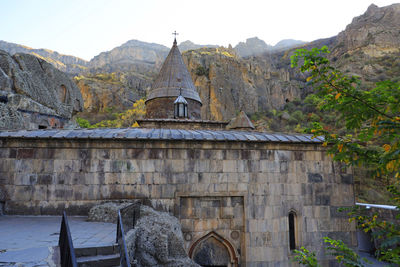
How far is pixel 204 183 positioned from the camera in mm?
5902

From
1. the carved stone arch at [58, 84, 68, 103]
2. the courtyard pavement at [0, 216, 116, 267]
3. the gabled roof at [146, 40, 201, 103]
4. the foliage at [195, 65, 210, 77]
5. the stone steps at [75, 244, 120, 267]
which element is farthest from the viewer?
the foliage at [195, 65, 210, 77]

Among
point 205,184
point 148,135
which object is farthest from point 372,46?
point 148,135

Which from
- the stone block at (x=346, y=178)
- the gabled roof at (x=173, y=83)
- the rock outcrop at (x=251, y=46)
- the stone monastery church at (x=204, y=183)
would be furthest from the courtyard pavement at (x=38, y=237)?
the rock outcrop at (x=251, y=46)

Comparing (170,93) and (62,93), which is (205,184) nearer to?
(62,93)

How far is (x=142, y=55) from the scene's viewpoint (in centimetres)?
11444

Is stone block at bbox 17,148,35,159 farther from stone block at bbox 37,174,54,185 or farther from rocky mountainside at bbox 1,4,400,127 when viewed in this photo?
rocky mountainside at bbox 1,4,400,127

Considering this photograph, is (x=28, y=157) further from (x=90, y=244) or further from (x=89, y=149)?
(x=90, y=244)

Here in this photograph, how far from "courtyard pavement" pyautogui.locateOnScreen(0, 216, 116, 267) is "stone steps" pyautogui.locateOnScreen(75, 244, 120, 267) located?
0.55 feet

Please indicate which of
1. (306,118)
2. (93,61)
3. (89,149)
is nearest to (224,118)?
(306,118)

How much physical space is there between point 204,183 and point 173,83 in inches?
378

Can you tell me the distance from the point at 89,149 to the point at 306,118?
3972 cm

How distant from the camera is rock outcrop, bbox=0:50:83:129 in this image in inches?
261

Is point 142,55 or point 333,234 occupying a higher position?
point 142,55

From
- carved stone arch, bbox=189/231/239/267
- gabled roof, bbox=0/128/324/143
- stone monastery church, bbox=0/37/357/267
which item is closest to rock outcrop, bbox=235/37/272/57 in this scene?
gabled roof, bbox=0/128/324/143
